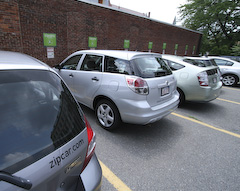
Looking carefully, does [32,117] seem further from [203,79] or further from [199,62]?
[199,62]

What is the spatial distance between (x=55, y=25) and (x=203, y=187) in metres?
9.22

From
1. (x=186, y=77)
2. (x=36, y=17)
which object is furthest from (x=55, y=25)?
(x=186, y=77)

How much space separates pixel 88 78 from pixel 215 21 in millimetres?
26078

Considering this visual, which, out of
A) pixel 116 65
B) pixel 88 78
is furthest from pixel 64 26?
pixel 116 65

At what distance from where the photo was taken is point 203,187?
213 cm

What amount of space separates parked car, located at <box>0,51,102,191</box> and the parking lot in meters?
1.05

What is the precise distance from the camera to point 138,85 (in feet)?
9.12

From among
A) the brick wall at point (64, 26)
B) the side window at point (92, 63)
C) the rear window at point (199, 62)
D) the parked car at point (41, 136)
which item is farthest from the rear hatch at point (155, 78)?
the brick wall at point (64, 26)

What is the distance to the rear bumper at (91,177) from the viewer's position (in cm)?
129

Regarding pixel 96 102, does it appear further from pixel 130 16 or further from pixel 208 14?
pixel 208 14

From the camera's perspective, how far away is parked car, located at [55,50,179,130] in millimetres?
2830

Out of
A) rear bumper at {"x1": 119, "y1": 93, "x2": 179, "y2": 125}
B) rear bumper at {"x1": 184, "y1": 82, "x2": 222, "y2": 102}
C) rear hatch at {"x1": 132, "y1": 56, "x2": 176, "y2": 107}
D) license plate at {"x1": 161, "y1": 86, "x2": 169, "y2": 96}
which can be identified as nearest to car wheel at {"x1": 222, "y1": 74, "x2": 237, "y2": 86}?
rear bumper at {"x1": 184, "y1": 82, "x2": 222, "y2": 102}

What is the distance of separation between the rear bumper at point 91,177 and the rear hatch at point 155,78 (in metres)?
1.73

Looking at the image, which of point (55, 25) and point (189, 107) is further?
point (55, 25)
